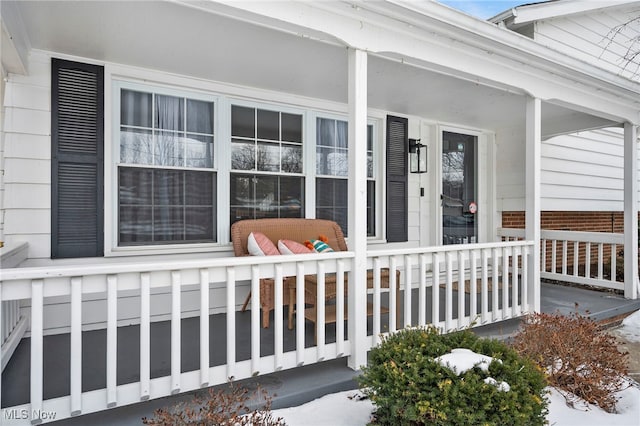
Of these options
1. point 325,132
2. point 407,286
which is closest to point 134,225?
point 325,132

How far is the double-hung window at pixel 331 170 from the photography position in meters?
4.58

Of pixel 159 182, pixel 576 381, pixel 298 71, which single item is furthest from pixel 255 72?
pixel 576 381

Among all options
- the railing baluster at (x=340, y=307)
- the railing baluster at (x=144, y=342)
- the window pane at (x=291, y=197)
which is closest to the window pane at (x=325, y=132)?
the window pane at (x=291, y=197)

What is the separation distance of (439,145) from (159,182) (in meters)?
3.72

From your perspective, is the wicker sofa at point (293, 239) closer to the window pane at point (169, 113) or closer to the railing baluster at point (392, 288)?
the railing baluster at point (392, 288)

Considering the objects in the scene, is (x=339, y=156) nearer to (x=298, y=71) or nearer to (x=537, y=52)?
(x=298, y=71)

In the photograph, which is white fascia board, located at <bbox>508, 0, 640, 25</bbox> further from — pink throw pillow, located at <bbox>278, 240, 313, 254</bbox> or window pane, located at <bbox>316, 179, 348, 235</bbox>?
pink throw pillow, located at <bbox>278, 240, 313, 254</bbox>

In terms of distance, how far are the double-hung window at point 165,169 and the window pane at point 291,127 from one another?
2.65 feet

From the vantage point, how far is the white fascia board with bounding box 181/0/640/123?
2.42 metres

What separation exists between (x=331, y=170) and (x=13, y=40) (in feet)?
10.1

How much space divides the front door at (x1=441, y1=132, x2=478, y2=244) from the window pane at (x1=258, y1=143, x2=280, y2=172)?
2573mm

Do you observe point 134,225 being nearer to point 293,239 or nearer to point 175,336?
point 293,239

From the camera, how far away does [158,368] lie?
8.77ft

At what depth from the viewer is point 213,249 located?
3.86 meters
